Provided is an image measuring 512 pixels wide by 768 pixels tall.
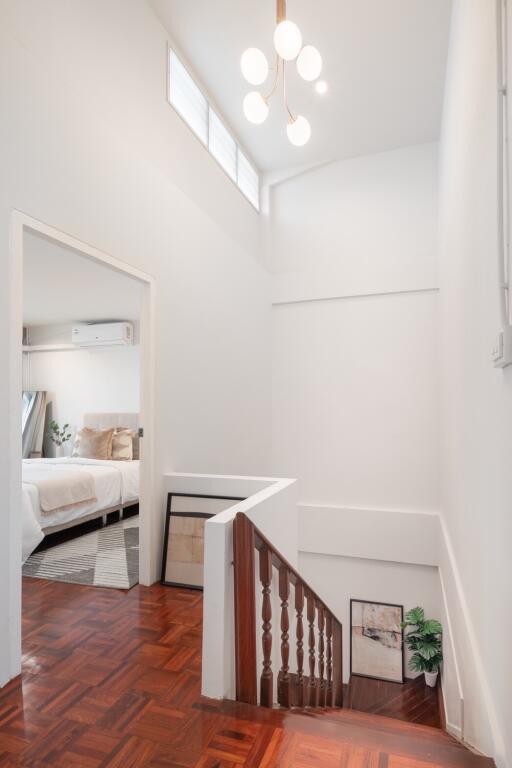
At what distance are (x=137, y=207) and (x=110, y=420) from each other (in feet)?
15.0

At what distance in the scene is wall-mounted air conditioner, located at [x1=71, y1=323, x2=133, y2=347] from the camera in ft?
23.4

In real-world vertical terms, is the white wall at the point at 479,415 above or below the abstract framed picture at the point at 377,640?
above

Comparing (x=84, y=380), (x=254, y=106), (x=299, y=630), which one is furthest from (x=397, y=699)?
(x=84, y=380)

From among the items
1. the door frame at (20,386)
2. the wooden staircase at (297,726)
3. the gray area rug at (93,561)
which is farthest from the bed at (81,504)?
the wooden staircase at (297,726)

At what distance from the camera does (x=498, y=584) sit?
5.49 feet

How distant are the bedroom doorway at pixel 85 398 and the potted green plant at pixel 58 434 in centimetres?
2

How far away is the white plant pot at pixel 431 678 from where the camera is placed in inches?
177

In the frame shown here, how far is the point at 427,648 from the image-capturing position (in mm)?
4414

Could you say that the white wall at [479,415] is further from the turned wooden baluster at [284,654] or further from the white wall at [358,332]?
the white wall at [358,332]

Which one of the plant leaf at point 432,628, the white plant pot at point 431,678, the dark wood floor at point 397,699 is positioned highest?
the plant leaf at point 432,628

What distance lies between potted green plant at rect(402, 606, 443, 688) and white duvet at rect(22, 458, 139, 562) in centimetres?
320

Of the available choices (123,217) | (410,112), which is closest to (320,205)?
(410,112)

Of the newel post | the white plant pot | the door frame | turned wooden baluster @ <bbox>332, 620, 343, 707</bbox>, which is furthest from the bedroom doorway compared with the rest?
the white plant pot

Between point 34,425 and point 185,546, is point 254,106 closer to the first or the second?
point 185,546
